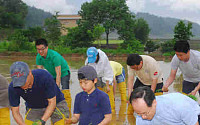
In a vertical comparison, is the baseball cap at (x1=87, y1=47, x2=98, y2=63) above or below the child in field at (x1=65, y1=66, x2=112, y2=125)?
above

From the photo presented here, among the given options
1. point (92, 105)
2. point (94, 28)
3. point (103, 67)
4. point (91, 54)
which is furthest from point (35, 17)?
point (92, 105)

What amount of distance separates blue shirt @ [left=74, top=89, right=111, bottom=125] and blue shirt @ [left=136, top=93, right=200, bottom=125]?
0.78 meters

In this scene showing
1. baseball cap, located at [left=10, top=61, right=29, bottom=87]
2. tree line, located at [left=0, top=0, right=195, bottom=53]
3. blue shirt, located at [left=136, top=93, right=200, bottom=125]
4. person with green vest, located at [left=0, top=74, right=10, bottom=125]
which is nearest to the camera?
blue shirt, located at [left=136, top=93, right=200, bottom=125]

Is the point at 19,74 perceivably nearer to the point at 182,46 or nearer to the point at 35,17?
the point at 182,46

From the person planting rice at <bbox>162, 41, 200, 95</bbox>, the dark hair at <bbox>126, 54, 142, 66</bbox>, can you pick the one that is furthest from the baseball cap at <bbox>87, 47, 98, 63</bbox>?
the person planting rice at <bbox>162, 41, 200, 95</bbox>

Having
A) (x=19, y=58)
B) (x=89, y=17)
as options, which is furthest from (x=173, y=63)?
(x=89, y=17)

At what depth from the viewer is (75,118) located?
3053 millimetres

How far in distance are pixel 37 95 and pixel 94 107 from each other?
0.75 metres

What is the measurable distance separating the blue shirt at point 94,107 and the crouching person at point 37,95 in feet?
1.36

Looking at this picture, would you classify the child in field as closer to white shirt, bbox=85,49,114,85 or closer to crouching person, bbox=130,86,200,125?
crouching person, bbox=130,86,200,125

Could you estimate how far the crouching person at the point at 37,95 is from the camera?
107 inches

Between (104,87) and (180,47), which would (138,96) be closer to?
(180,47)

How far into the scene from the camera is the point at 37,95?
315cm

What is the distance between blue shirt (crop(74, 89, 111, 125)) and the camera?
297 centimetres
